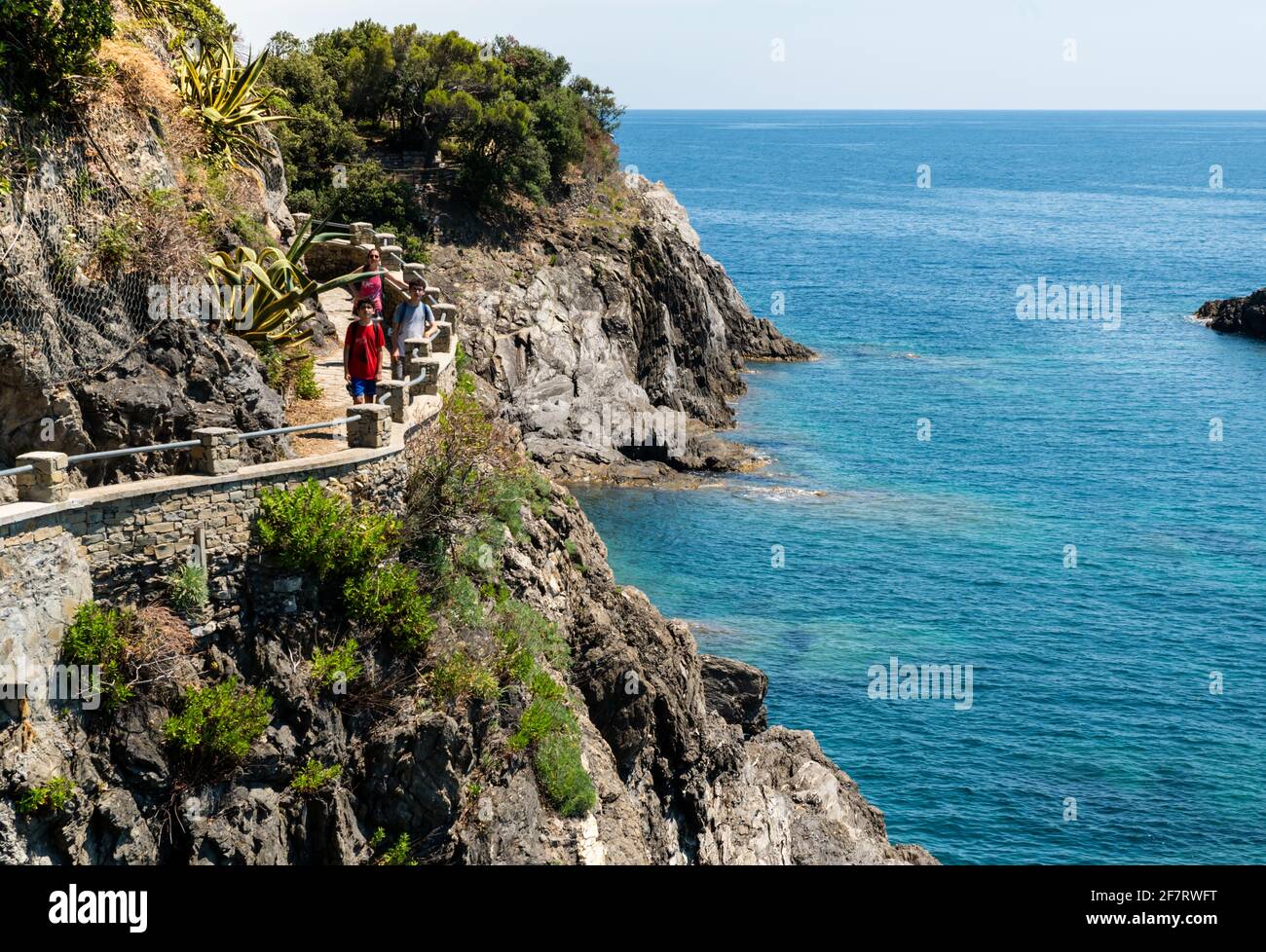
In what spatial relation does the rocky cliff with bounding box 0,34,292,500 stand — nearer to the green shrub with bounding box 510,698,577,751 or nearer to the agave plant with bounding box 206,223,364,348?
the agave plant with bounding box 206,223,364,348

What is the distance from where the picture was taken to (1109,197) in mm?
197500

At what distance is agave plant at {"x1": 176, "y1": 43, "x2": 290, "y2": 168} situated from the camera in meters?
25.8

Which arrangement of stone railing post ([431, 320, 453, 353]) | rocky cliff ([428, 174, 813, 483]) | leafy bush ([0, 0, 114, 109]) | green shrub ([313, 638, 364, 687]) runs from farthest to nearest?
rocky cliff ([428, 174, 813, 483]), stone railing post ([431, 320, 453, 353]), leafy bush ([0, 0, 114, 109]), green shrub ([313, 638, 364, 687])

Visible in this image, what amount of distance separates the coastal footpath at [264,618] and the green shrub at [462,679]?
5 centimetres

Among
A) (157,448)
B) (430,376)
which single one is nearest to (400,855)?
(157,448)

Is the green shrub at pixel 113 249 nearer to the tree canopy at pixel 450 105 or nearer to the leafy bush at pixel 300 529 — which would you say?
the leafy bush at pixel 300 529

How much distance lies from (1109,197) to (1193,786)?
577 ft

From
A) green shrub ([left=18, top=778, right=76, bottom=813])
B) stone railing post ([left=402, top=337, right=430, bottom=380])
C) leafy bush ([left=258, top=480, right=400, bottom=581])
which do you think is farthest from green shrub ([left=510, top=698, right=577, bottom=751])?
green shrub ([left=18, top=778, right=76, bottom=813])

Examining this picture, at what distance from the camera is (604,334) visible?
73312 millimetres

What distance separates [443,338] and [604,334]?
44.9 meters

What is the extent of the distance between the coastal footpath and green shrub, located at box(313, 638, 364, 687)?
0.08 meters

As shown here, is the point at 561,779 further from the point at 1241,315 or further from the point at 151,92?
the point at 1241,315

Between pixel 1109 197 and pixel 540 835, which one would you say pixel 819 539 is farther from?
pixel 1109 197
